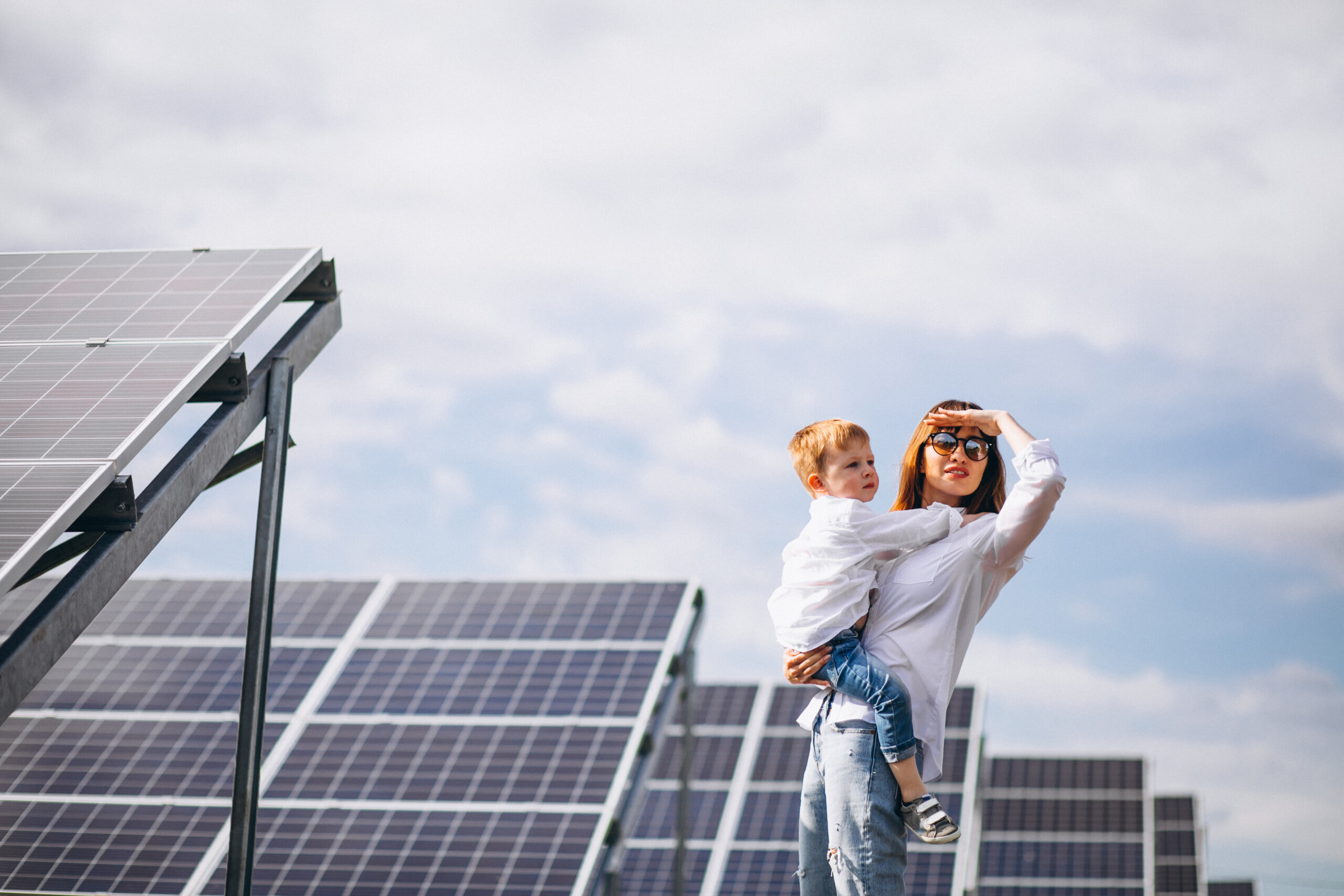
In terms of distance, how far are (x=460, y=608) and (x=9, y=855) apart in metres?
5.01

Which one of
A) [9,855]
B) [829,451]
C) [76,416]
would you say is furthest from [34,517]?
[9,855]

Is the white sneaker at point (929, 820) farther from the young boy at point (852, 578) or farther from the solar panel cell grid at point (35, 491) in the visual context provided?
the solar panel cell grid at point (35, 491)

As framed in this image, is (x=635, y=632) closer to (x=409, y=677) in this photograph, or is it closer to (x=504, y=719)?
(x=504, y=719)

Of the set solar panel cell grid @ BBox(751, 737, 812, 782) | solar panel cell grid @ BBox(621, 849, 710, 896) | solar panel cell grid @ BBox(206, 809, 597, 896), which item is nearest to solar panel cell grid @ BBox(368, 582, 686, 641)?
solar panel cell grid @ BBox(206, 809, 597, 896)

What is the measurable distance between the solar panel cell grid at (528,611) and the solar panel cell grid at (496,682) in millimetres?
299

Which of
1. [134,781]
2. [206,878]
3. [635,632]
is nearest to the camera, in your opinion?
[206,878]

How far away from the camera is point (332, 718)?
1287 cm

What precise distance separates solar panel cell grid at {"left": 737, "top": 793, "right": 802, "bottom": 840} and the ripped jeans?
1380 centimetres

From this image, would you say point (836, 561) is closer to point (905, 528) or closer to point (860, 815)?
point (905, 528)

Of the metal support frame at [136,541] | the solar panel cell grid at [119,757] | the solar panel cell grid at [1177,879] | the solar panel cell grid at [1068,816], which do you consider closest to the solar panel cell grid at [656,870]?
the solar panel cell grid at [119,757]

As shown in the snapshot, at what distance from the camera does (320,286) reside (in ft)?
24.2

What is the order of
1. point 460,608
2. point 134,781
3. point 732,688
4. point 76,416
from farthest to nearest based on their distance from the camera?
1. point 732,688
2. point 460,608
3. point 134,781
4. point 76,416

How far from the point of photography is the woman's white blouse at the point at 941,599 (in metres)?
Answer: 4.02

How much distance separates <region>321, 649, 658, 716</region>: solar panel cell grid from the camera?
41.3ft
